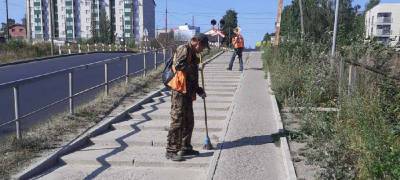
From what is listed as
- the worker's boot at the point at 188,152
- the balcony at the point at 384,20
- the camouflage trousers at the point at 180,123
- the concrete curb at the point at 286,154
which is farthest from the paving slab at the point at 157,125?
the balcony at the point at 384,20

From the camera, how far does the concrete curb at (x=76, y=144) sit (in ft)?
21.9

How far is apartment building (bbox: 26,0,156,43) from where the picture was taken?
109062mm

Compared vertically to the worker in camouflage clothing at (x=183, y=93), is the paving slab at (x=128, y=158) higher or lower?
lower

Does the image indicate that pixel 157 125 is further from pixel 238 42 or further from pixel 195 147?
pixel 238 42

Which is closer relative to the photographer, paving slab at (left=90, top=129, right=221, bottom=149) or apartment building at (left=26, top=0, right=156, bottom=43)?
paving slab at (left=90, top=129, right=221, bottom=149)

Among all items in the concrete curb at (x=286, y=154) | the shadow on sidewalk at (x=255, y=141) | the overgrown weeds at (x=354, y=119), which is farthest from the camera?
the shadow on sidewalk at (x=255, y=141)

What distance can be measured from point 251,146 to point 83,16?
376 feet

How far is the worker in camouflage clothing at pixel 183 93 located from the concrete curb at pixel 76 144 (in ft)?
4.92

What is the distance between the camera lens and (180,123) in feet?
24.1

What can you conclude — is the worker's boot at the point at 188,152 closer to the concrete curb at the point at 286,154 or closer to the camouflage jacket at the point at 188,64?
the camouflage jacket at the point at 188,64

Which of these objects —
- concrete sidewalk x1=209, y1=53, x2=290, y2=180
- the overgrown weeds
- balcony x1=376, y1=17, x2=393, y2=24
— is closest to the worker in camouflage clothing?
concrete sidewalk x1=209, y1=53, x2=290, y2=180

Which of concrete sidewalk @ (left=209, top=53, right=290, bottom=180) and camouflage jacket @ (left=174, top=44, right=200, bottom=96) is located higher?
camouflage jacket @ (left=174, top=44, right=200, bottom=96)

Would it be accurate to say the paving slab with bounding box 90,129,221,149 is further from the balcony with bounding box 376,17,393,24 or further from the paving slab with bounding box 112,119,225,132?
the balcony with bounding box 376,17,393,24

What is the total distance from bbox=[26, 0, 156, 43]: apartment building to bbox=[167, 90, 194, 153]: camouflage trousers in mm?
100718
